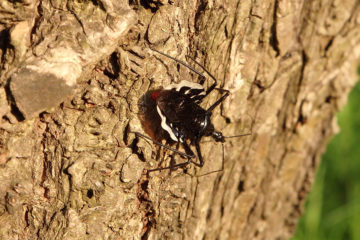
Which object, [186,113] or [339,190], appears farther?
[339,190]

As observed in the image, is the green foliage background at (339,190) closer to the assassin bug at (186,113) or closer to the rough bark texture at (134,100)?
the rough bark texture at (134,100)

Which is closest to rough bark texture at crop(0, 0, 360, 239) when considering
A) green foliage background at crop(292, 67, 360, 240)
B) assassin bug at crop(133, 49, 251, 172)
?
assassin bug at crop(133, 49, 251, 172)

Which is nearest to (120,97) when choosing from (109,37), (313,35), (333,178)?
(109,37)

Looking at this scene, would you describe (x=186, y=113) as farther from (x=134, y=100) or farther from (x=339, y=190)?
(x=339, y=190)

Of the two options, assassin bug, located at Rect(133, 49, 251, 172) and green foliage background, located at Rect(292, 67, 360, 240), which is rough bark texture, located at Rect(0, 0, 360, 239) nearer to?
assassin bug, located at Rect(133, 49, 251, 172)

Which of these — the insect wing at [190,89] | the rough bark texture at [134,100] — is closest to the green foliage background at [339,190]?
the rough bark texture at [134,100]

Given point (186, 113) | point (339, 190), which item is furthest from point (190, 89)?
point (339, 190)
